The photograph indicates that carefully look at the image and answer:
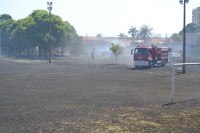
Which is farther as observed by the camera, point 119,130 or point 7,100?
point 7,100

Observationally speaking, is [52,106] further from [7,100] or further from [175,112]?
[175,112]

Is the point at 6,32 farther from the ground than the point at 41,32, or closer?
farther from the ground

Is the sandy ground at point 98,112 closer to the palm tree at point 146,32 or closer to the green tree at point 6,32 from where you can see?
the green tree at point 6,32

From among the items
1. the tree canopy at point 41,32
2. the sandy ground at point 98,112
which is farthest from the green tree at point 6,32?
the sandy ground at point 98,112

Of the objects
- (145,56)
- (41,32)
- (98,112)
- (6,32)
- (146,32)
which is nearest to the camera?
(98,112)

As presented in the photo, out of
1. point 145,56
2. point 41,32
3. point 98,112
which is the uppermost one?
point 41,32

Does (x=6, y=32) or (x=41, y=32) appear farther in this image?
(x=6, y=32)

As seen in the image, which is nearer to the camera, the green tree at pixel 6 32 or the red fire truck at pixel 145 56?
the red fire truck at pixel 145 56

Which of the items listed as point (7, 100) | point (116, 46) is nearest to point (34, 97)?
point (7, 100)

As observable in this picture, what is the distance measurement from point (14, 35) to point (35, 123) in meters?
83.5

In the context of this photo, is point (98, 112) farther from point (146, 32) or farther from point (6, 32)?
point (146, 32)

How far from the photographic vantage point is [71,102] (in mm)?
15930

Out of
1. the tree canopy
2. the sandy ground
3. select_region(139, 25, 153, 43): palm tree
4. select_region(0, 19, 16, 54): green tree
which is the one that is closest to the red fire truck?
the sandy ground

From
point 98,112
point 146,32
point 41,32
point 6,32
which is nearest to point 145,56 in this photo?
point 98,112
